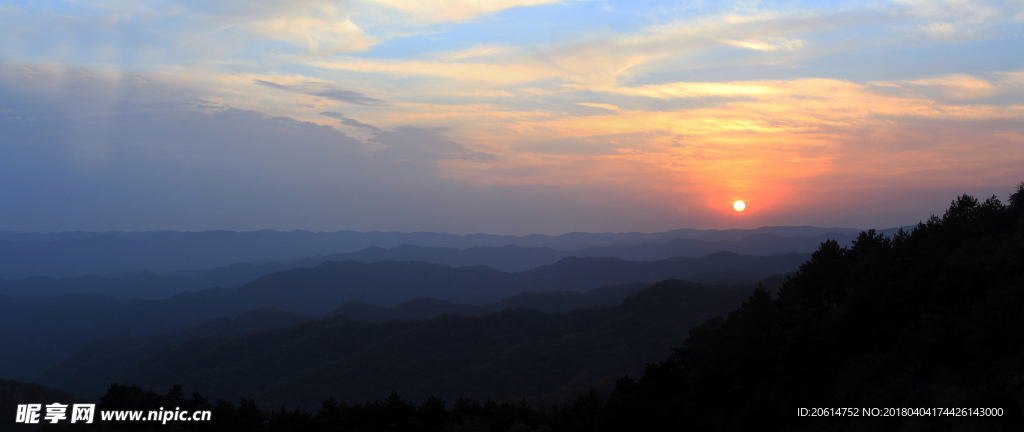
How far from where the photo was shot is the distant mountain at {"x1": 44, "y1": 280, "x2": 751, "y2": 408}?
111 meters

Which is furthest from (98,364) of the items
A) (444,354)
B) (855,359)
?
(855,359)

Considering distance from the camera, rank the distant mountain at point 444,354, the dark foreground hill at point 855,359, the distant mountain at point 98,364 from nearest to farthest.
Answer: the dark foreground hill at point 855,359 < the distant mountain at point 444,354 < the distant mountain at point 98,364

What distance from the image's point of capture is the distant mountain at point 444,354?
365 feet

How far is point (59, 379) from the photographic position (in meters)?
168

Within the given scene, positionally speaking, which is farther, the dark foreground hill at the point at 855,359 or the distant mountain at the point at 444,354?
the distant mountain at the point at 444,354

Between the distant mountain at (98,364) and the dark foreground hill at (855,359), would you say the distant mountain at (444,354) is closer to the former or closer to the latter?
the distant mountain at (98,364)

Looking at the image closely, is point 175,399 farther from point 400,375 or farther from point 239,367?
point 239,367

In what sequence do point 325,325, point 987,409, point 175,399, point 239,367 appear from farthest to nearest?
point 325,325, point 239,367, point 175,399, point 987,409

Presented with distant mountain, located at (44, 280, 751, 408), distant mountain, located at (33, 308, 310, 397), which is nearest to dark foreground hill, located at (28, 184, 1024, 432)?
distant mountain, located at (44, 280, 751, 408)

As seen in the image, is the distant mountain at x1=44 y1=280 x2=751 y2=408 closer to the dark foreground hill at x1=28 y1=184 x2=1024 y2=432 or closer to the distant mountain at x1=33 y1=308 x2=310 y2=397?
the distant mountain at x1=33 y1=308 x2=310 y2=397

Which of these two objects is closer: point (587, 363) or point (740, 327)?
point (740, 327)

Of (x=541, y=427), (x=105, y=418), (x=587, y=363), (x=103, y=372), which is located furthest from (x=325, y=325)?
Answer: (x=541, y=427)

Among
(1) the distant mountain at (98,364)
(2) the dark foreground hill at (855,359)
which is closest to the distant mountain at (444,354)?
(1) the distant mountain at (98,364)

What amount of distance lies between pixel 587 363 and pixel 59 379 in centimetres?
17821
